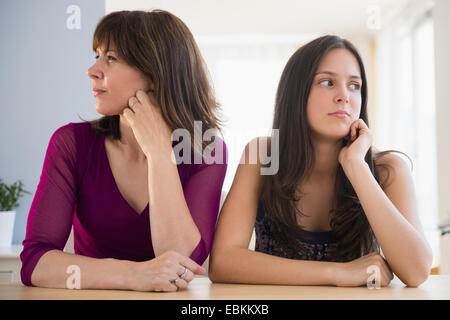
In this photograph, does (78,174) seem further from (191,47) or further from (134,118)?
(191,47)

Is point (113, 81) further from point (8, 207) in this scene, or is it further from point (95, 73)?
point (8, 207)

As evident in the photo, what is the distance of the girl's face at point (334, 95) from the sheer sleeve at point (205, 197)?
1.09 ft

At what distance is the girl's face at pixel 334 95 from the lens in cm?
135

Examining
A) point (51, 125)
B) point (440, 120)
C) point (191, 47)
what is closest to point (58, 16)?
point (51, 125)

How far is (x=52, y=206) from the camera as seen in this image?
47.0 inches

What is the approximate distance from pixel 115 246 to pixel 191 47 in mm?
653

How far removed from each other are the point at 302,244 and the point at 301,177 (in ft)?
0.72

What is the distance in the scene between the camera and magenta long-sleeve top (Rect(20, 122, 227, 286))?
1.24 metres

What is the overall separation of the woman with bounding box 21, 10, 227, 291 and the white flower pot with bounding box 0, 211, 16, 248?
1.47 meters

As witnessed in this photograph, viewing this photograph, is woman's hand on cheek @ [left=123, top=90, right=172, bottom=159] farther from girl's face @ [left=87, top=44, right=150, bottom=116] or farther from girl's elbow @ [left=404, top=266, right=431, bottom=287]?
girl's elbow @ [left=404, top=266, right=431, bottom=287]

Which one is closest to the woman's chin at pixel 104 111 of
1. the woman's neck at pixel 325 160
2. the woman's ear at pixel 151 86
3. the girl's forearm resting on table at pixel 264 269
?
the woman's ear at pixel 151 86

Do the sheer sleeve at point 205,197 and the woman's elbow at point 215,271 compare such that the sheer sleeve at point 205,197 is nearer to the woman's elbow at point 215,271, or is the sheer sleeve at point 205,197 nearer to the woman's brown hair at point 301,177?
the woman's elbow at point 215,271

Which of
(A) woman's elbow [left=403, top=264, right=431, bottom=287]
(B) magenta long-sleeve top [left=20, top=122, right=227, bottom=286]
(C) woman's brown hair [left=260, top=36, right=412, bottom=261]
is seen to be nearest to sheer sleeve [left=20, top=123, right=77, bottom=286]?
(B) magenta long-sleeve top [left=20, top=122, right=227, bottom=286]
